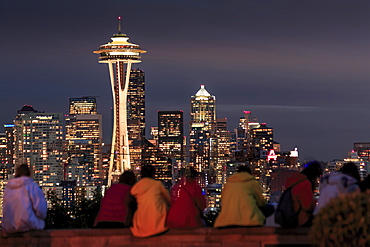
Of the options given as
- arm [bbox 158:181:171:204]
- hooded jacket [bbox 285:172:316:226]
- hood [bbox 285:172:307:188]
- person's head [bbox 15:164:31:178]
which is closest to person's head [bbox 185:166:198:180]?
arm [bbox 158:181:171:204]

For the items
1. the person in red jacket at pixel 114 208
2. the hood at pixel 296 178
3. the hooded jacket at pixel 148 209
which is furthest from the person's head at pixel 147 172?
the hood at pixel 296 178

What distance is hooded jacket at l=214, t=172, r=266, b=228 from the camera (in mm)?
12797

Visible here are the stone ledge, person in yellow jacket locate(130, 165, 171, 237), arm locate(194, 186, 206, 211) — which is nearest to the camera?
the stone ledge

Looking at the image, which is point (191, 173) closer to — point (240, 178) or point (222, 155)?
point (240, 178)

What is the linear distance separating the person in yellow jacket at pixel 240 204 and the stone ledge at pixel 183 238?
0.47 feet

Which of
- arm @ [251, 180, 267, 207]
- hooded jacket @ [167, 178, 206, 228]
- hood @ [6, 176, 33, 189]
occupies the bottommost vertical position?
hooded jacket @ [167, 178, 206, 228]

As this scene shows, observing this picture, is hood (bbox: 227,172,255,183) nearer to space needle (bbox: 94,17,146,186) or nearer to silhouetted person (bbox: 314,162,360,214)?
silhouetted person (bbox: 314,162,360,214)

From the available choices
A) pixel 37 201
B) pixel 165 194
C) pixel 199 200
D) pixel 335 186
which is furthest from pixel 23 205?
pixel 335 186

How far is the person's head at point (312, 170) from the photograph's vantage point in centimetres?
1318

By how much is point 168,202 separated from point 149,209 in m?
0.45

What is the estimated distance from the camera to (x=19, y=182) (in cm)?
1340

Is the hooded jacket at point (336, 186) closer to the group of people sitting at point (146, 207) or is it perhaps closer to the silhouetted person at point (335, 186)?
the silhouetted person at point (335, 186)

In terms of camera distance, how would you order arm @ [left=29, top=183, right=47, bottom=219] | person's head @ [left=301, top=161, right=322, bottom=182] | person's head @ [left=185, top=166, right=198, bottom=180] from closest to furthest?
person's head @ [left=301, top=161, right=322, bottom=182] < arm @ [left=29, top=183, right=47, bottom=219] < person's head @ [left=185, top=166, right=198, bottom=180]

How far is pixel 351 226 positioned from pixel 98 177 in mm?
177599
